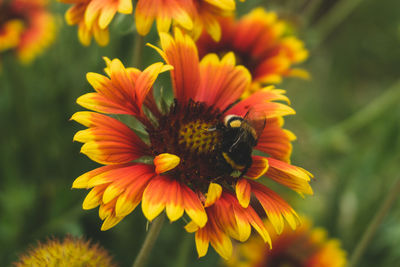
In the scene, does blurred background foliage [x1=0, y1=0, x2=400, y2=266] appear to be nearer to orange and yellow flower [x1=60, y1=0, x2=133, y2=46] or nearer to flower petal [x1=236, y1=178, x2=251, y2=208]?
orange and yellow flower [x1=60, y1=0, x2=133, y2=46]

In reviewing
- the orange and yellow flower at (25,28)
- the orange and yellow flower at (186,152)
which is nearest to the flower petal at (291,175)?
the orange and yellow flower at (186,152)

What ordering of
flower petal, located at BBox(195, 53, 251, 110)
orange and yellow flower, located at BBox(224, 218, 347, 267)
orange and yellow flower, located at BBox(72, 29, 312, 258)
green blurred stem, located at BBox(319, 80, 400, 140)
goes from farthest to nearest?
green blurred stem, located at BBox(319, 80, 400, 140) → orange and yellow flower, located at BBox(224, 218, 347, 267) → flower petal, located at BBox(195, 53, 251, 110) → orange and yellow flower, located at BBox(72, 29, 312, 258)

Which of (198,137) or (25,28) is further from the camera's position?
(25,28)

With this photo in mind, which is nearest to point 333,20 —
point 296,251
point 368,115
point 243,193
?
point 368,115

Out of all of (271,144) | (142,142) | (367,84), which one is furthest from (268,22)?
(367,84)

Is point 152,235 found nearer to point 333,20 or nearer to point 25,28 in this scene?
point 25,28

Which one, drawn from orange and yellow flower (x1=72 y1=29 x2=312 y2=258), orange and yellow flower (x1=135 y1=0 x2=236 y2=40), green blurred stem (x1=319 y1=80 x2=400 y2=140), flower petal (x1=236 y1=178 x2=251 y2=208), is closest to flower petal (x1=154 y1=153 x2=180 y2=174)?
orange and yellow flower (x1=72 y1=29 x2=312 y2=258)
